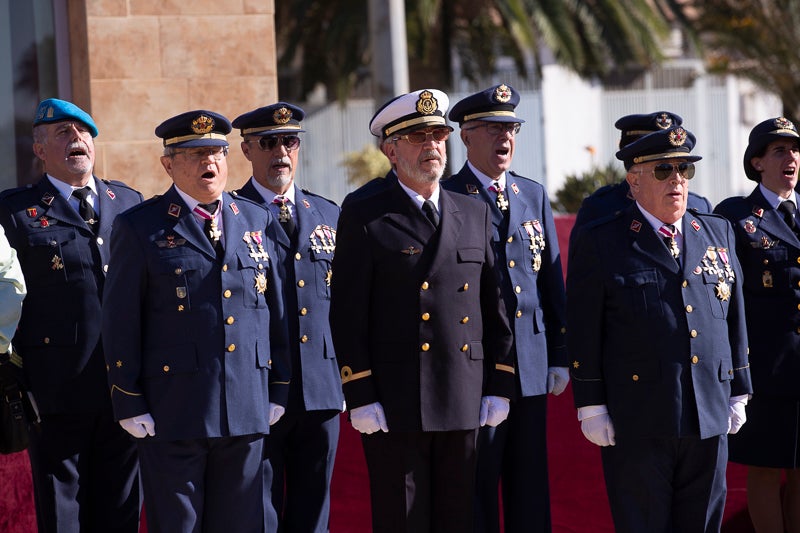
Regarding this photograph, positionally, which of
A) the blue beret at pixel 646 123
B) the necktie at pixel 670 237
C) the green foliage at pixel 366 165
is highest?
the green foliage at pixel 366 165

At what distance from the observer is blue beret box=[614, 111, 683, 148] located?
5.96m

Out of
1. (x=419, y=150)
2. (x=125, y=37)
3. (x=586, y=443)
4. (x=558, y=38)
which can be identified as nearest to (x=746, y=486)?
(x=586, y=443)

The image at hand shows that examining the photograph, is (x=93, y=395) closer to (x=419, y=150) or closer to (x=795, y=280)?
(x=419, y=150)

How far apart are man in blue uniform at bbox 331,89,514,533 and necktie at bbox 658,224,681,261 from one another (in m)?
0.74

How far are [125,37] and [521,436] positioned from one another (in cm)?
356

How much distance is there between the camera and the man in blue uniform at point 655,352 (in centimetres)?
478

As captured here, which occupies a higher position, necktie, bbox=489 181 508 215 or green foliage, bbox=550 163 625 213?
green foliage, bbox=550 163 625 213

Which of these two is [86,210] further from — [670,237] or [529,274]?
[670,237]

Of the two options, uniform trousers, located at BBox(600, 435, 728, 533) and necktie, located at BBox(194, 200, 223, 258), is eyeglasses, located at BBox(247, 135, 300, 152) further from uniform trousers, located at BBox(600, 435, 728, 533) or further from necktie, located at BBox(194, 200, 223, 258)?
uniform trousers, located at BBox(600, 435, 728, 533)

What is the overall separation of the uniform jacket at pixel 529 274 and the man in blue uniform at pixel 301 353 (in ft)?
2.27

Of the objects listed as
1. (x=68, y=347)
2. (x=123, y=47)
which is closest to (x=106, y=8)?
(x=123, y=47)

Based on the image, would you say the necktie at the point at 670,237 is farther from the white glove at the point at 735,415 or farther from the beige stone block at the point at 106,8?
the beige stone block at the point at 106,8

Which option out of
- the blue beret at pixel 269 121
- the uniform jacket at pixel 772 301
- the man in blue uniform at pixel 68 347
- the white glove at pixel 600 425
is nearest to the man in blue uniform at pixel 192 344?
the man in blue uniform at pixel 68 347

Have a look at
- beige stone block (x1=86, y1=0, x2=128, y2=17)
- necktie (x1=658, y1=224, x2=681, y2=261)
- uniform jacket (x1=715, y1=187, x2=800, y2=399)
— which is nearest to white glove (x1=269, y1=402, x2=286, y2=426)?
necktie (x1=658, y1=224, x2=681, y2=261)
